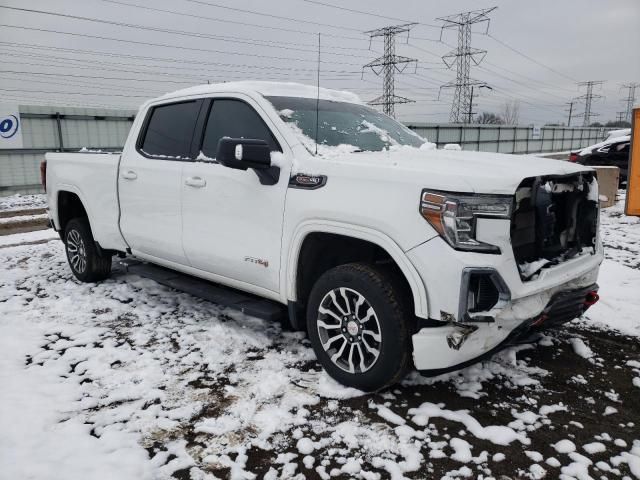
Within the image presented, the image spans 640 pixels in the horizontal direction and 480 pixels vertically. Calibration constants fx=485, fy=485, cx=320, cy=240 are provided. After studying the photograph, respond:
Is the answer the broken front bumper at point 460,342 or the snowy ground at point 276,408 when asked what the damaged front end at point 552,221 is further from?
the snowy ground at point 276,408

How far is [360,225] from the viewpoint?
2.93 m

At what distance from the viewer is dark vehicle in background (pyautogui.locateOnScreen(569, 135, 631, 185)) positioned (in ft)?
43.5

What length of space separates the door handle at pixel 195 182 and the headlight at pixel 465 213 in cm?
197

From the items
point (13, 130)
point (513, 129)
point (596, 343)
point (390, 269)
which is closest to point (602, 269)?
point (596, 343)

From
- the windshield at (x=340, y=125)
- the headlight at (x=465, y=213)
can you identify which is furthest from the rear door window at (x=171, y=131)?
the headlight at (x=465, y=213)

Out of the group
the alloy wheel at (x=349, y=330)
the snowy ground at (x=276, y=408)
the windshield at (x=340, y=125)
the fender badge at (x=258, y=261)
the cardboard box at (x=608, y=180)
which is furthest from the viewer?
the cardboard box at (x=608, y=180)

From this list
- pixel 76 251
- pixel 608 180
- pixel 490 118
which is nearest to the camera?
pixel 76 251

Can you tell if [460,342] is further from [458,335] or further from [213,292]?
[213,292]

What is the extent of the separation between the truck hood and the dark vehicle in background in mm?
11823

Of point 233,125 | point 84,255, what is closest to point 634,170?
point 233,125

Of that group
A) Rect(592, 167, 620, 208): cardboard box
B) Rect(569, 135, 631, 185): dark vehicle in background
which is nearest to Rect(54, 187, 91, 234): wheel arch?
Rect(592, 167, 620, 208): cardboard box

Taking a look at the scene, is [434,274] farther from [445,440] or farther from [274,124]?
[274,124]

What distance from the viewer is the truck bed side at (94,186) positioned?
4.88 m

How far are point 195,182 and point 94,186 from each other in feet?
5.84
